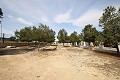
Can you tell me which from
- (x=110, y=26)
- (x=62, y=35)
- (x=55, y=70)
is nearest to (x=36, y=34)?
(x=110, y=26)

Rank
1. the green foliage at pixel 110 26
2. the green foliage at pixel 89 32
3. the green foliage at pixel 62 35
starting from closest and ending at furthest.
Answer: the green foliage at pixel 110 26
the green foliage at pixel 89 32
the green foliage at pixel 62 35

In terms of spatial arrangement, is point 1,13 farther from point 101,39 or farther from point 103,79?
point 103,79

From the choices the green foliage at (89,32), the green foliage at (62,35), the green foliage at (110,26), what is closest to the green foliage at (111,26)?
the green foliage at (110,26)

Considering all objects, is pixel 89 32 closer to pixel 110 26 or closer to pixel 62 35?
pixel 110 26

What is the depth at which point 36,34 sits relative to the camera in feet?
117

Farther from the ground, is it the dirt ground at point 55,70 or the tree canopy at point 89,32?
the tree canopy at point 89,32

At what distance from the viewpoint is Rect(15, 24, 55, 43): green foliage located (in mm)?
35675

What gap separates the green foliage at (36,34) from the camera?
3567cm

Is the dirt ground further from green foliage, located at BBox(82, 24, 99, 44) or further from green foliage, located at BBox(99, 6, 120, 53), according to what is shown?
green foliage, located at BBox(82, 24, 99, 44)

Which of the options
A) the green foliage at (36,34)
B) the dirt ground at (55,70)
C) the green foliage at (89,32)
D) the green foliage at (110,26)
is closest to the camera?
the dirt ground at (55,70)

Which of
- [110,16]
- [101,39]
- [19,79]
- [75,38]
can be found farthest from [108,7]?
[75,38]

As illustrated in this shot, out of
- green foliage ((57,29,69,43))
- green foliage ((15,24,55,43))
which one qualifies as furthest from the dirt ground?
green foliage ((57,29,69,43))

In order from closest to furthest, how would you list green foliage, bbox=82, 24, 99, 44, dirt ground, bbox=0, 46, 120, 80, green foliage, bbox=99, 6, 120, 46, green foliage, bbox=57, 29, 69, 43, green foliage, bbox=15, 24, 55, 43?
1. dirt ground, bbox=0, 46, 120, 80
2. green foliage, bbox=99, 6, 120, 46
3. green foliage, bbox=15, 24, 55, 43
4. green foliage, bbox=82, 24, 99, 44
5. green foliage, bbox=57, 29, 69, 43

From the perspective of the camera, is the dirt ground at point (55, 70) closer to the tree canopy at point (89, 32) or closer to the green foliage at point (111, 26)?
the green foliage at point (111, 26)
